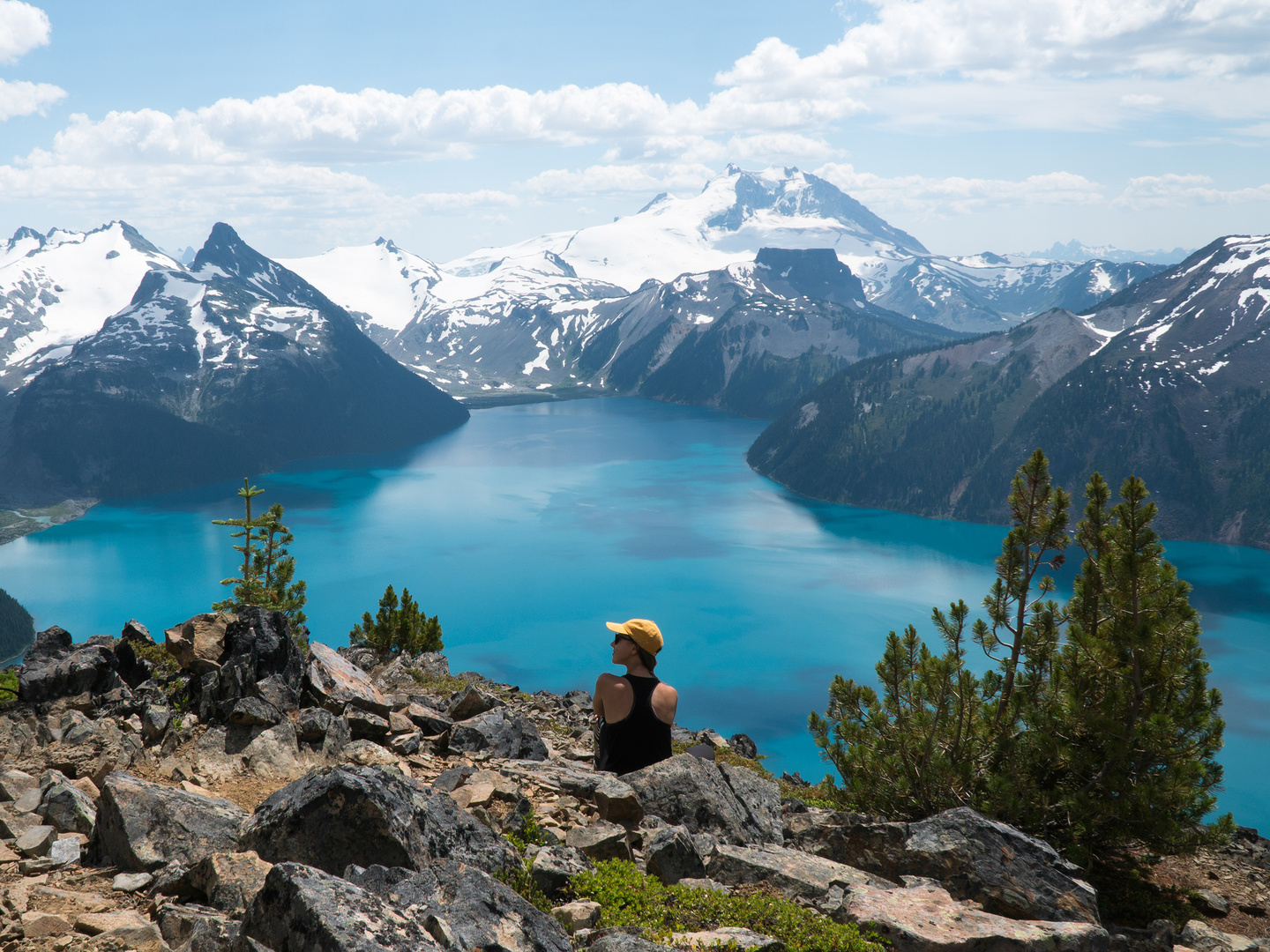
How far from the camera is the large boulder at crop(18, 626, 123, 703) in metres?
13.5

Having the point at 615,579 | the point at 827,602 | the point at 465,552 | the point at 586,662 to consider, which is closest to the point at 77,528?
the point at 465,552

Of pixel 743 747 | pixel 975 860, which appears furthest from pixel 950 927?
pixel 743 747

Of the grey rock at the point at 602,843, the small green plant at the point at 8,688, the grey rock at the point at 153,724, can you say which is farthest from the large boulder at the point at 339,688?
the grey rock at the point at 602,843

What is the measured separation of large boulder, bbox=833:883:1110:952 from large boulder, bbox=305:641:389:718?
29.7ft

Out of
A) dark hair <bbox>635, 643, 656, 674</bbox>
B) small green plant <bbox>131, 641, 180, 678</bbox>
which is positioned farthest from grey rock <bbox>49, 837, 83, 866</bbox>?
small green plant <bbox>131, 641, 180, 678</bbox>

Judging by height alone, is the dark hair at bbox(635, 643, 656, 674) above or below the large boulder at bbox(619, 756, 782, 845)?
above

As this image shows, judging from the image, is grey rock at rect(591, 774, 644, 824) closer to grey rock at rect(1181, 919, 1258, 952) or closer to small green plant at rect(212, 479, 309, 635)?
grey rock at rect(1181, 919, 1258, 952)

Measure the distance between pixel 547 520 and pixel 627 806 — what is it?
147162 mm

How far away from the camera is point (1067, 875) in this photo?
10492 millimetres

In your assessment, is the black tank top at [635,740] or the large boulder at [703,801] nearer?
the large boulder at [703,801]

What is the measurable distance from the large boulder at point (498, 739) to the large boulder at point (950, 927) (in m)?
7.19

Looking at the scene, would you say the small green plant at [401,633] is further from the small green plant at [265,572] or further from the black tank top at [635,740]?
the black tank top at [635,740]

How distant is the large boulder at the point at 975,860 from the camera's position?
9.93 meters

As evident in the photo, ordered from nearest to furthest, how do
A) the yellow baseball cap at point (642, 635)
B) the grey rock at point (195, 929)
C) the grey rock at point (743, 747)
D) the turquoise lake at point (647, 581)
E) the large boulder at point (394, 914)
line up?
the large boulder at point (394, 914) → the grey rock at point (195, 929) → the yellow baseball cap at point (642, 635) → the grey rock at point (743, 747) → the turquoise lake at point (647, 581)
